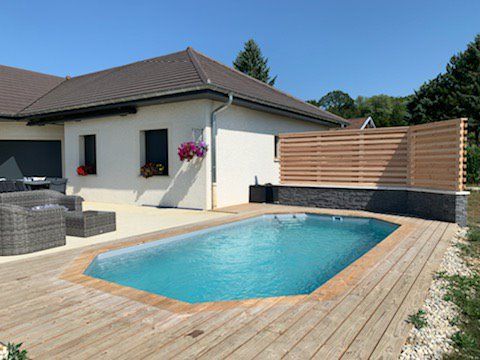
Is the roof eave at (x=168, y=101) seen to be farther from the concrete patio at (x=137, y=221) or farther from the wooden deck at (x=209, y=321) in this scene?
the wooden deck at (x=209, y=321)

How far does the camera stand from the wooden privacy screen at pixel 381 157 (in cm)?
760

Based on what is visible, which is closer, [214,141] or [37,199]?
[37,199]

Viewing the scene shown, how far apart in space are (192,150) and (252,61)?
105 ft

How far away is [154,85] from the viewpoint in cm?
1077

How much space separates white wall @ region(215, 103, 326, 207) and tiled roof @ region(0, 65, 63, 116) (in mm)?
9371

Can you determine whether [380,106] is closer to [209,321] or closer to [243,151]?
[243,151]

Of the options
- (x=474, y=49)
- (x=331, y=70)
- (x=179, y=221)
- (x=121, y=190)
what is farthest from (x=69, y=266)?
(x=331, y=70)

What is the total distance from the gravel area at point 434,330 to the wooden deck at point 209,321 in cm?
7

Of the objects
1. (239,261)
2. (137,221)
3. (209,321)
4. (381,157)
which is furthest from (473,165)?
(209,321)

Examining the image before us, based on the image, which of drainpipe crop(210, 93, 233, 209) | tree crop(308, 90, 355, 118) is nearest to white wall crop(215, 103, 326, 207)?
drainpipe crop(210, 93, 233, 209)

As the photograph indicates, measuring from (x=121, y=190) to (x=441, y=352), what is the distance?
430 inches

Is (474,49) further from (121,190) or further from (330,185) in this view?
(121,190)

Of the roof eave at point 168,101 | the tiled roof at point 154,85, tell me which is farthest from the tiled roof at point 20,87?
the roof eave at point 168,101

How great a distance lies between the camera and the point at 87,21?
15.0m
